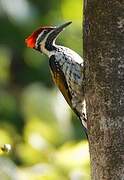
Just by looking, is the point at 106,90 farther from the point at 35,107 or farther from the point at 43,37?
the point at 35,107

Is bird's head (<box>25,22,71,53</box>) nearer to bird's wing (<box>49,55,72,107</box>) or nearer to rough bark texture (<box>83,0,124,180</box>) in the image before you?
bird's wing (<box>49,55,72,107</box>)

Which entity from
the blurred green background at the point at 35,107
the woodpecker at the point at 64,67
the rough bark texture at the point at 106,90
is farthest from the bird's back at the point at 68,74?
the rough bark texture at the point at 106,90

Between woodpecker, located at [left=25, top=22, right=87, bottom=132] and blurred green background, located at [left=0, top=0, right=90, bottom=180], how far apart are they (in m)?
0.26

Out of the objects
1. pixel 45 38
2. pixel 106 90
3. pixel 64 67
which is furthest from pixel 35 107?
pixel 106 90

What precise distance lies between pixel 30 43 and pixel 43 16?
2.86m

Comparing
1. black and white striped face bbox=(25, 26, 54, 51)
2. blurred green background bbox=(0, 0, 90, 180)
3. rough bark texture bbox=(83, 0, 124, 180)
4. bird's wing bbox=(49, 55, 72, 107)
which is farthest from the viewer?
black and white striped face bbox=(25, 26, 54, 51)

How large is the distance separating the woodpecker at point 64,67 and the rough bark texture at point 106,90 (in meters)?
0.88

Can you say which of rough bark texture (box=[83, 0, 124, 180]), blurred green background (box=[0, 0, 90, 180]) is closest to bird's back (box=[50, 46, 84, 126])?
blurred green background (box=[0, 0, 90, 180])

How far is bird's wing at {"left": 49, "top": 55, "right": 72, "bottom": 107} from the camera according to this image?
17.6 ft

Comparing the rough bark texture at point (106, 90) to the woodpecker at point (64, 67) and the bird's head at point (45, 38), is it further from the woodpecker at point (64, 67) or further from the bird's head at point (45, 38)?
the bird's head at point (45, 38)

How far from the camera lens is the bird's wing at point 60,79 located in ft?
17.6

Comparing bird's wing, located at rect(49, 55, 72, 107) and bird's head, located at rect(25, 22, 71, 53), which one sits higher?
bird's head, located at rect(25, 22, 71, 53)

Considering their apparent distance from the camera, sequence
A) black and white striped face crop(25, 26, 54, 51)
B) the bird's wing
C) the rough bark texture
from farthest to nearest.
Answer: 1. black and white striped face crop(25, 26, 54, 51)
2. the bird's wing
3. the rough bark texture

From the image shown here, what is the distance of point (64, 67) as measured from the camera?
5449mm
